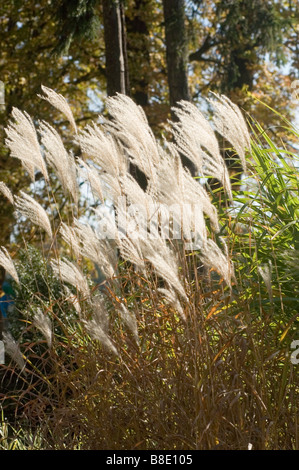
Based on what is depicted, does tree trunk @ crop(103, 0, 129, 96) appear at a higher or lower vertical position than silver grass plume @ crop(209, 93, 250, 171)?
higher

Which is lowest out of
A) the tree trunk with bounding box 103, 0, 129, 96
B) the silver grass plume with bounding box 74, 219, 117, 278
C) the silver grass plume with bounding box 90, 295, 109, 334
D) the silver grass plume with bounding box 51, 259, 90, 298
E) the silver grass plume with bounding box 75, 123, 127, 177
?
the silver grass plume with bounding box 90, 295, 109, 334

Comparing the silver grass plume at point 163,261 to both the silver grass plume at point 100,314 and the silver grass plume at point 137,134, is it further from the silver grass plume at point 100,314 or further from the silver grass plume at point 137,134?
the silver grass plume at point 137,134

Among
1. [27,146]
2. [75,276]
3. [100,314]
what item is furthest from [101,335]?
[27,146]

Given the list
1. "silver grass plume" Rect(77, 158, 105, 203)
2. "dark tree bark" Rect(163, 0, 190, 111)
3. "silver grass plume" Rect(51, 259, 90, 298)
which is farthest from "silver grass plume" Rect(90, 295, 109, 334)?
"dark tree bark" Rect(163, 0, 190, 111)

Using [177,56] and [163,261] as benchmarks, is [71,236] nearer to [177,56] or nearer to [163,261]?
[163,261]

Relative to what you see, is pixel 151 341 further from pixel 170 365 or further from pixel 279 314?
pixel 279 314

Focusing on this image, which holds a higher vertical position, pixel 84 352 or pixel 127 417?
pixel 84 352

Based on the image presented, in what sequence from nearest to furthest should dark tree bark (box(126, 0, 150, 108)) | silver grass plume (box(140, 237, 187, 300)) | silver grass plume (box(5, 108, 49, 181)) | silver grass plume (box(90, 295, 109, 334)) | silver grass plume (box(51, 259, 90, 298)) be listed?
silver grass plume (box(140, 237, 187, 300)) < silver grass plume (box(90, 295, 109, 334)) < silver grass plume (box(51, 259, 90, 298)) < silver grass plume (box(5, 108, 49, 181)) < dark tree bark (box(126, 0, 150, 108))

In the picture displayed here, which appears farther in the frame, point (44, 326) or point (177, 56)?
point (177, 56)

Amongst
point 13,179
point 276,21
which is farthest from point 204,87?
point 13,179

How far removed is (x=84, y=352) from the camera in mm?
3281

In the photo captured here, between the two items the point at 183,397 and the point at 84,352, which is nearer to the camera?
the point at 183,397

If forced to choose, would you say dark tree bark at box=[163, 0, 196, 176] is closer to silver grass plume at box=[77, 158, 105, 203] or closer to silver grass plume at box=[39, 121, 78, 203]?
silver grass plume at box=[77, 158, 105, 203]
